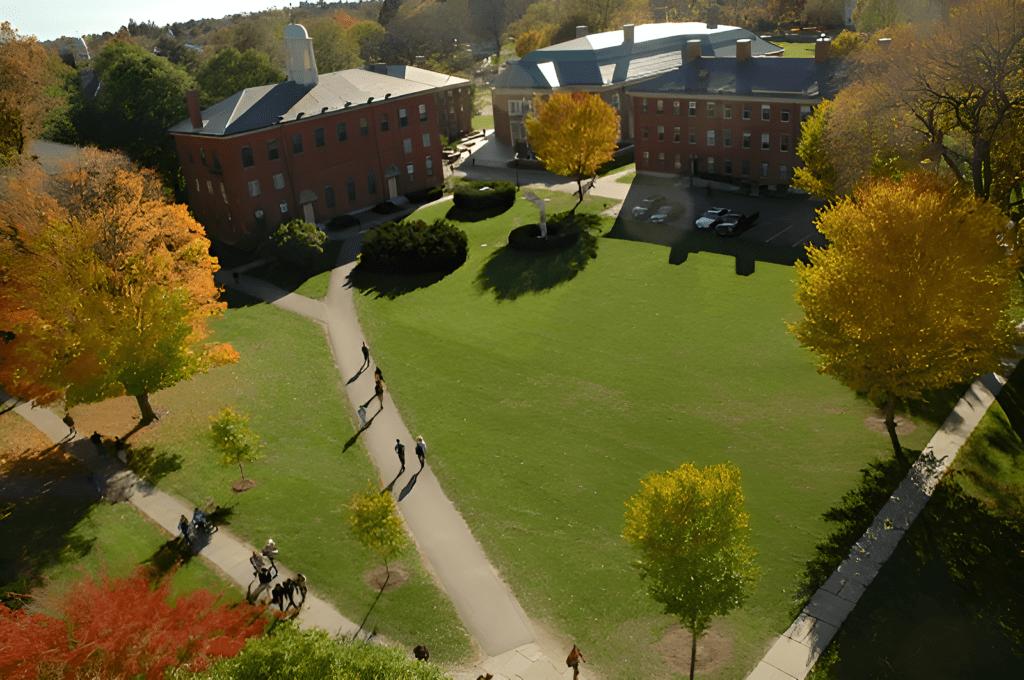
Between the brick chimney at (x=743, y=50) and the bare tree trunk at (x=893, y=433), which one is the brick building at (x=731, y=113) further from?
the bare tree trunk at (x=893, y=433)

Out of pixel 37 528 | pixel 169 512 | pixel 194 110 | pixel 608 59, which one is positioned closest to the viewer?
pixel 37 528

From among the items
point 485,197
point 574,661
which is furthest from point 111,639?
point 485,197

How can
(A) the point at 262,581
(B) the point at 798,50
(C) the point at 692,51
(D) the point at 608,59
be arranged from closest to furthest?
(A) the point at 262,581, (C) the point at 692,51, (D) the point at 608,59, (B) the point at 798,50

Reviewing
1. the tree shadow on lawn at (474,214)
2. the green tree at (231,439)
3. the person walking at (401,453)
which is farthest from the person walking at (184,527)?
the tree shadow on lawn at (474,214)

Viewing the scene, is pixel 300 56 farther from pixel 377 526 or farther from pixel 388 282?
pixel 377 526

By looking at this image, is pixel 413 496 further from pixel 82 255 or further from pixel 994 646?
pixel 994 646

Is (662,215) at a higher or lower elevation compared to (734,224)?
lower
